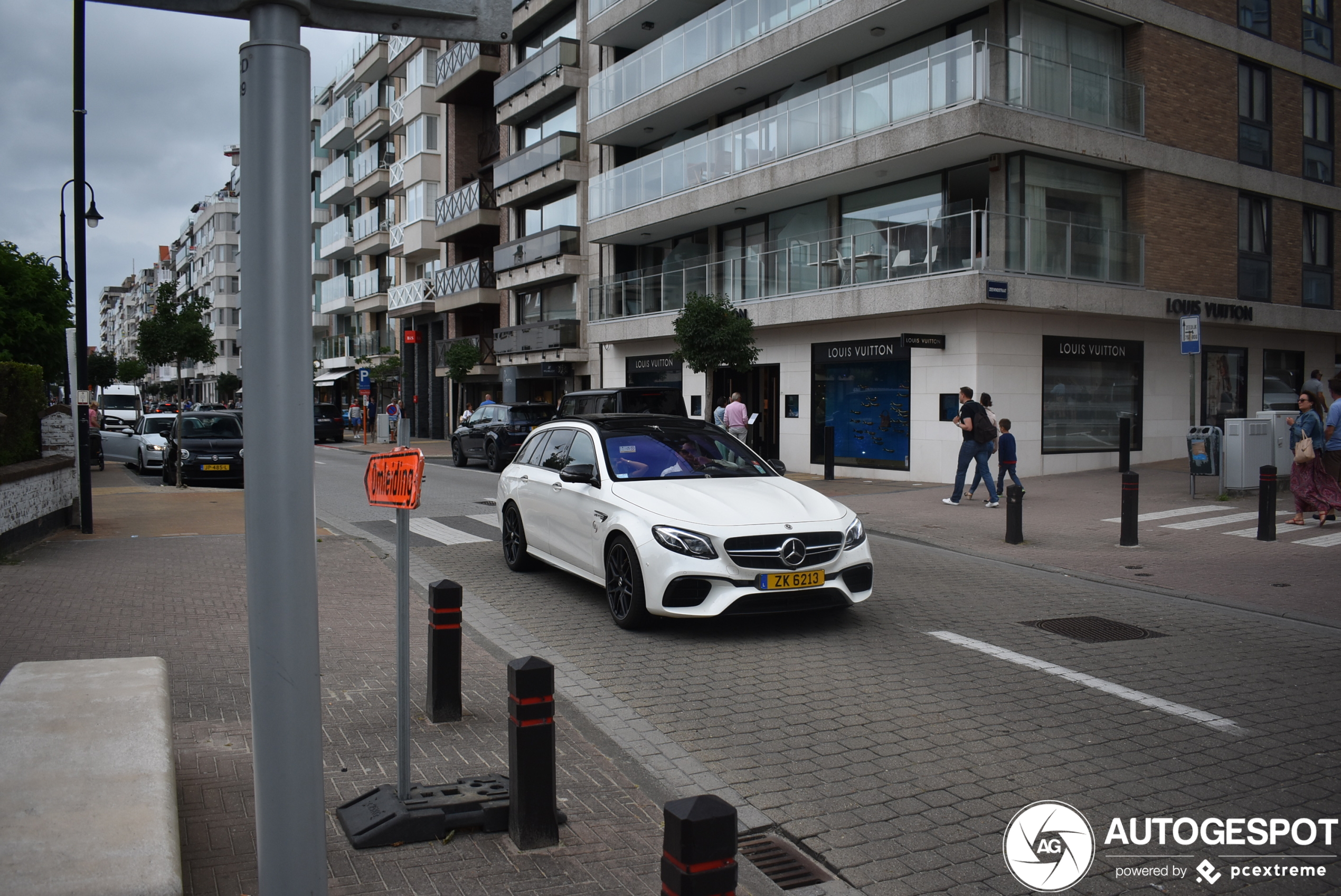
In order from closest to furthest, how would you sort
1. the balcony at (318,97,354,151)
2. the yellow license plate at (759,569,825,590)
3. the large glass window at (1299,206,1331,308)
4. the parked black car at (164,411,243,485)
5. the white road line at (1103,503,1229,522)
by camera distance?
the yellow license plate at (759,569,825,590) → the white road line at (1103,503,1229,522) → the parked black car at (164,411,243,485) → the large glass window at (1299,206,1331,308) → the balcony at (318,97,354,151)

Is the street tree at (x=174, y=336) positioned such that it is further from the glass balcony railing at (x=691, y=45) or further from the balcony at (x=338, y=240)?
the balcony at (x=338, y=240)

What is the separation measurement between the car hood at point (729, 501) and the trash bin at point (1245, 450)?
36.5 feet

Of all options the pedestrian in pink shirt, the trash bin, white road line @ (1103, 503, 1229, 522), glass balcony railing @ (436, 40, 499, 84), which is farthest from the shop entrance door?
glass balcony railing @ (436, 40, 499, 84)

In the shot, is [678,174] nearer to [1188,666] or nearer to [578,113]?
[578,113]

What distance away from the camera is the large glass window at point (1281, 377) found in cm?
2586

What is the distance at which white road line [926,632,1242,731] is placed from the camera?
545cm

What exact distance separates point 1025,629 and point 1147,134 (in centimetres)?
1795

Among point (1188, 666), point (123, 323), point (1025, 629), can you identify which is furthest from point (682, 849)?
point (123, 323)

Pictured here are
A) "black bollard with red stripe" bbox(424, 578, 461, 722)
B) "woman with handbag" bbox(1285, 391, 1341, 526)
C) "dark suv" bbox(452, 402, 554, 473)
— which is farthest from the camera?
"dark suv" bbox(452, 402, 554, 473)

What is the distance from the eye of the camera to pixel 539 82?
120 ft

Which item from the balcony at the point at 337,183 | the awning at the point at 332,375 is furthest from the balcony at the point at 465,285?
the balcony at the point at 337,183

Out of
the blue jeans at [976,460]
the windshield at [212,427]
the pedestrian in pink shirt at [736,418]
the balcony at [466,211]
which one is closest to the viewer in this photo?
the blue jeans at [976,460]

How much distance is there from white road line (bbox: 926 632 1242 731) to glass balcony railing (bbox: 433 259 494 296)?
120 ft

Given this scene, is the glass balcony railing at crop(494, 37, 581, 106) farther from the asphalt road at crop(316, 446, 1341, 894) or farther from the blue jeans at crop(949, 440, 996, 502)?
the asphalt road at crop(316, 446, 1341, 894)
